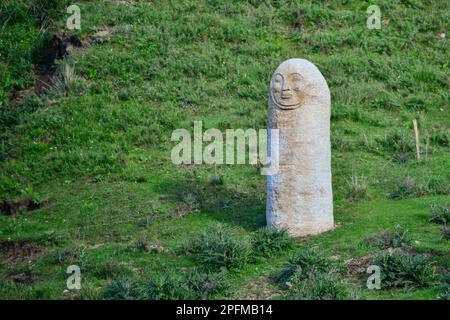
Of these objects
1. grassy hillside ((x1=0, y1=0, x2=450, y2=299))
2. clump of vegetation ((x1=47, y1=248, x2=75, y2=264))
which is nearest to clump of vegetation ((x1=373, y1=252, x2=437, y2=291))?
grassy hillside ((x1=0, y1=0, x2=450, y2=299))

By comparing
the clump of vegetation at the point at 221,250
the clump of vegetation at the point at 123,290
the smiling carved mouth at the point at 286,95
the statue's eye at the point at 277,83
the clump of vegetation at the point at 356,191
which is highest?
the statue's eye at the point at 277,83

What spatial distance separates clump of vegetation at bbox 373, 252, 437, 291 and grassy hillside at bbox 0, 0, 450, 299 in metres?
0.03

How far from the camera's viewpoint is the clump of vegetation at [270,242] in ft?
44.0

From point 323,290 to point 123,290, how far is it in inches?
97.5

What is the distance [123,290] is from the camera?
1182 centimetres

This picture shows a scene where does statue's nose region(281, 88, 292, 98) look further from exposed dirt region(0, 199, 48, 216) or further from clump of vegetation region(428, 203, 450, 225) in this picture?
exposed dirt region(0, 199, 48, 216)

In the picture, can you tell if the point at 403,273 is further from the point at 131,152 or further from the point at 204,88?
the point at 204,88

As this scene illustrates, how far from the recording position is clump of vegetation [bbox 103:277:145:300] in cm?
1170

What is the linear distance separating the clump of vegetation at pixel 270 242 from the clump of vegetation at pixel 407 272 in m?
1.87

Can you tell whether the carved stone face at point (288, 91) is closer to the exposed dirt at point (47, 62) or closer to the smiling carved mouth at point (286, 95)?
the smiling carved mouth at point (286, 95)

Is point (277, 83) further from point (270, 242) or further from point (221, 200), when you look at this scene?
point (221, 200)

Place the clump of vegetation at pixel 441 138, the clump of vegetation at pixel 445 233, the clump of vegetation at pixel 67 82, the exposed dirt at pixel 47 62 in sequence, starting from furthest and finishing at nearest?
the exposed dirt at pixel 47 62 < the clump of vegetation at pixel 67 82 < the clump of vegetation at pixel 441 138 < the clump of vegetation at pixel 445 233

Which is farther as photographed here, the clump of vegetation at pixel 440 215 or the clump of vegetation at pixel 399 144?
the clump of vegetation at pixel 399 144

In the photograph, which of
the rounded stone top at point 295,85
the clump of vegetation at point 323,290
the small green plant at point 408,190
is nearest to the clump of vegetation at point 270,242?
the clump of vegetation at point 323,290
